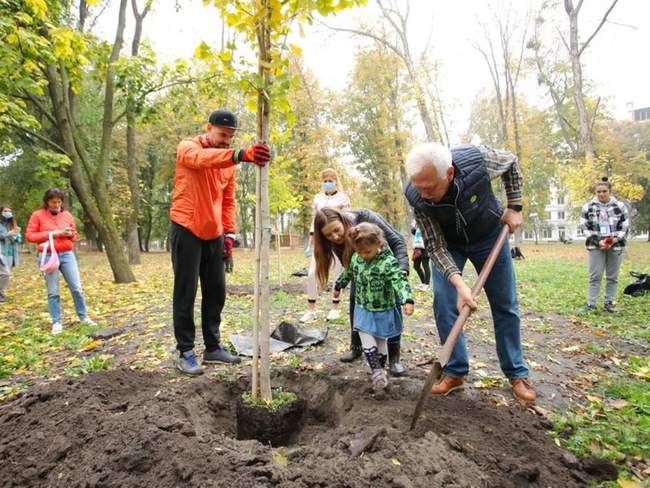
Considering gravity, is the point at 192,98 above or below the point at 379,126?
below

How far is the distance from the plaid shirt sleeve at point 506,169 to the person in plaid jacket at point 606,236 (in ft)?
12.6

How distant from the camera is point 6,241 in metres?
7.60

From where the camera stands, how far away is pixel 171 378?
343cm

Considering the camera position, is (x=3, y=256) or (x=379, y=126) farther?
(x=379, y=126)

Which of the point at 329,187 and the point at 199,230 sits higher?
the point at 329,187

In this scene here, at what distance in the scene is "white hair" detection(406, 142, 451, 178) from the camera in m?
2.37

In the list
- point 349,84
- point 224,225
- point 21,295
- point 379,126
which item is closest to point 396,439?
point 224,225

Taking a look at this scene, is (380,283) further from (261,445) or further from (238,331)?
(238,331)

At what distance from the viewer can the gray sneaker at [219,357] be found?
3.79 metres

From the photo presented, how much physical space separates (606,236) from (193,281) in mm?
5809

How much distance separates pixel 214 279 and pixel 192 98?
754 cm

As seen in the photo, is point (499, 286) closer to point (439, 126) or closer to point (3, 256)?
point (3, 256)

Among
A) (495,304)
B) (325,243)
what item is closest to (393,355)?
(495,304)

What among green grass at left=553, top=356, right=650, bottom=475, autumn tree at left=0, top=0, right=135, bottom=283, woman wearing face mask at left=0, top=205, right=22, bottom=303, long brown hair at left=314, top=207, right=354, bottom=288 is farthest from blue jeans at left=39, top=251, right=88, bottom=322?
green grass at left=553, top=356, right=650, bottom=475
